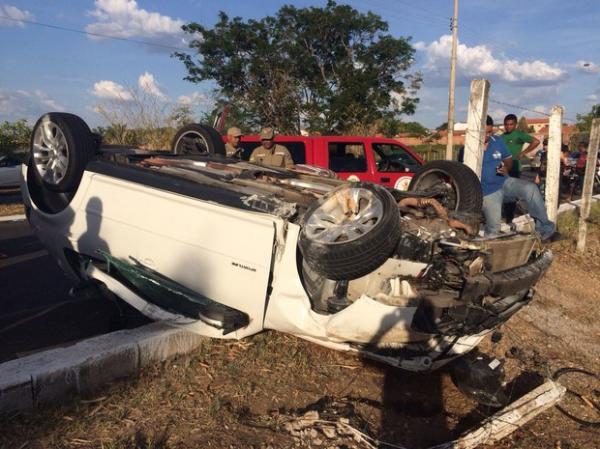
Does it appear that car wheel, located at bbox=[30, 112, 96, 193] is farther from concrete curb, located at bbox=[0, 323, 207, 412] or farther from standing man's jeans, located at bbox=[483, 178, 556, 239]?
standing man's jeans, located at bbox=[483, 178, 556, 239]

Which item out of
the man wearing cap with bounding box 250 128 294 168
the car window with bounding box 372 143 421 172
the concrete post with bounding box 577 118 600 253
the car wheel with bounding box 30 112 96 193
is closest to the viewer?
the car wheel with bounding box 30 112 96 193

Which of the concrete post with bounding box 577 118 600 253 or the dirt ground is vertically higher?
→ the concrete post with bounding box 577 118 600 253

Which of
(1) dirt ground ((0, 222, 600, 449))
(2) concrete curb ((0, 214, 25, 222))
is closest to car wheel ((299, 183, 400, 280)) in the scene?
(1) dirt ground ((0, 222, 600, 449))

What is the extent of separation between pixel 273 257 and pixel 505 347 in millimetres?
2540

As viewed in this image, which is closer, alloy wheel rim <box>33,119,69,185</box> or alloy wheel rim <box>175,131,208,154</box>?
alloy wheel rim <box>33,119,69,185</box>

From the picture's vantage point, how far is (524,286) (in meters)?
3.49

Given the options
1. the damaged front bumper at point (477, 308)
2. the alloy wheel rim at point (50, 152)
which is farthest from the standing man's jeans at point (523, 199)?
the alloy wheel rim at point (50, 152)

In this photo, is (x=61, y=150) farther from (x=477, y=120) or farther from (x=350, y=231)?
(x=477, y=120)

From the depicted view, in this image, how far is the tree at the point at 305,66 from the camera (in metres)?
26.1

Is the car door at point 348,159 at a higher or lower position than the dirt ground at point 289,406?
higher

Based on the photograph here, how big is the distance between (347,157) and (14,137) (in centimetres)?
1863

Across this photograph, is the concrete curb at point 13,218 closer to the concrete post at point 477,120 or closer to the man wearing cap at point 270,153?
the man wearing cap at point 270,153

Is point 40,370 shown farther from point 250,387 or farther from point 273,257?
point 273,257

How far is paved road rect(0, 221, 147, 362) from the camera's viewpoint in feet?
14.5
